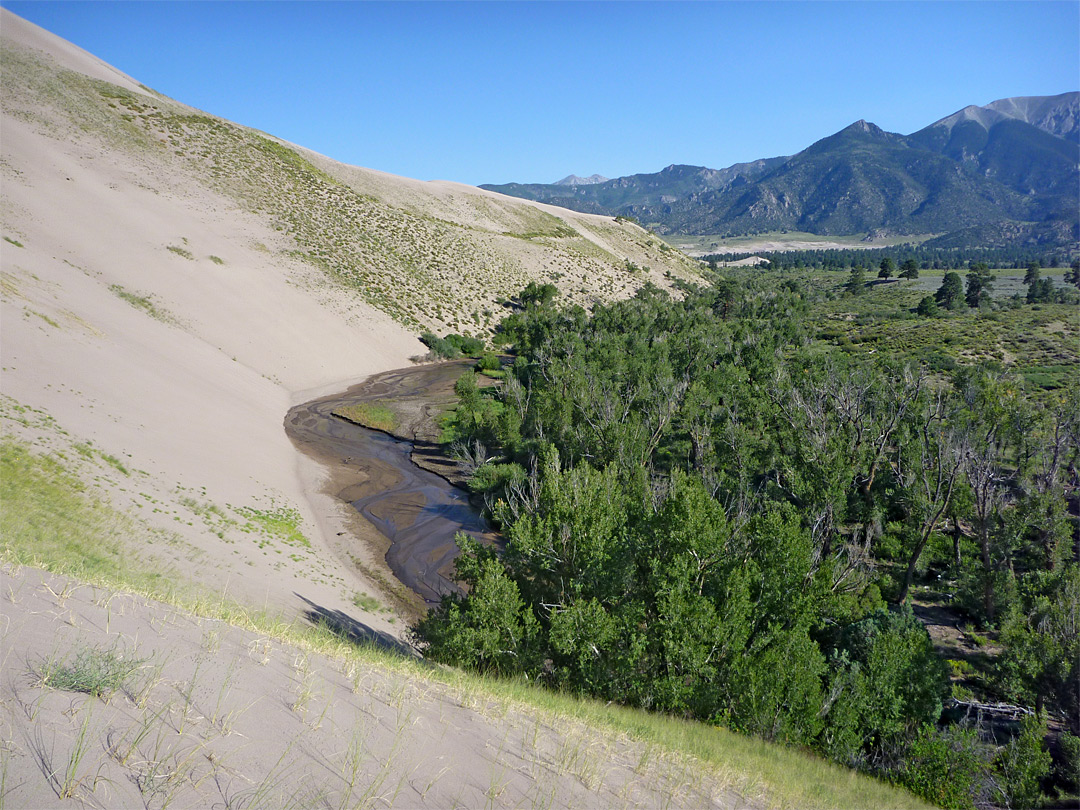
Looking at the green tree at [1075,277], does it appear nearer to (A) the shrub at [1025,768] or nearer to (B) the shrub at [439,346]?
(B) the shrub at [439,346]

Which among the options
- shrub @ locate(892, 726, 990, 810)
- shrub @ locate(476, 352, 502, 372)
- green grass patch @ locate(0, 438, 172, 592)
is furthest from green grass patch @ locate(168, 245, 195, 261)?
shrub @ locate(892, 726, 990, 810)

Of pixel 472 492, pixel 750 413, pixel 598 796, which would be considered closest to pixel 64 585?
pixel 598 796

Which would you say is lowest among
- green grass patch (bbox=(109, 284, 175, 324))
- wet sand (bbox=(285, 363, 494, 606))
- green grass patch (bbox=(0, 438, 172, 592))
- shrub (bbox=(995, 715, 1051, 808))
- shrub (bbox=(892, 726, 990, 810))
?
wet sand (bbox=(285, 363, 494, 606))

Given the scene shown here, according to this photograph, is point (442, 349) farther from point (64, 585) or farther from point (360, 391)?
point (64, 585)

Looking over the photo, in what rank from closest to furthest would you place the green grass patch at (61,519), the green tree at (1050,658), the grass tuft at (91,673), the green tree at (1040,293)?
1. the grass tuft at (91,673)
2. the green grass patch at (61,519)
3. the green tree at (1050,658)
4. the green tree at (1040,293)

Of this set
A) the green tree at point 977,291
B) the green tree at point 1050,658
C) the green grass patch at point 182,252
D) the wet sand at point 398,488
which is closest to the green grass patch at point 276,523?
the wet sand at point 398,488

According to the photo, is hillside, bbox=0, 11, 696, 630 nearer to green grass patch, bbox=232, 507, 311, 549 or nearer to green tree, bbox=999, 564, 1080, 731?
green grass patch, bbox=232, 507, 311, 549
